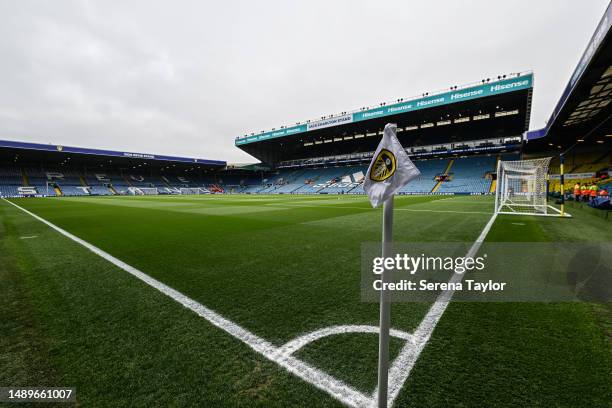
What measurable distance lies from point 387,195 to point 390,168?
0.58 ft

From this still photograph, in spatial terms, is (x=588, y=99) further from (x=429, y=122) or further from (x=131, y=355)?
(x=429, y=122)

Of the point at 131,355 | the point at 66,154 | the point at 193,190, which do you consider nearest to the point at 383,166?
the point at 131,355

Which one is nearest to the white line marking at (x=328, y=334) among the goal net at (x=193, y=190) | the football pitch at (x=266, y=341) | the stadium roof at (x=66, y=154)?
the football pitch at (x=266, y=341)

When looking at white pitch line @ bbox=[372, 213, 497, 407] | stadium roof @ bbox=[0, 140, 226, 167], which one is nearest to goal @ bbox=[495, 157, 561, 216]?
white pitch line @ bbox=[372, 213, 497, 407]

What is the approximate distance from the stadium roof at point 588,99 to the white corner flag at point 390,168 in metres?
13.8

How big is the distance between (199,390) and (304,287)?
6.28ft

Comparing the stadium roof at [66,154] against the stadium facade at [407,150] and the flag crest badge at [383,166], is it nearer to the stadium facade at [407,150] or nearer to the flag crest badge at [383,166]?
the stadium facade at [407,150]

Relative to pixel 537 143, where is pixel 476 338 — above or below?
below

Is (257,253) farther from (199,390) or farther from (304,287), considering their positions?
(199,390)

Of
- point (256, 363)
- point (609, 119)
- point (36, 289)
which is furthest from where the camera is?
point (609, 119)

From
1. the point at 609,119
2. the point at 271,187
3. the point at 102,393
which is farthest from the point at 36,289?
the point at 271,187

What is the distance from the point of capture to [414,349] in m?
2.15

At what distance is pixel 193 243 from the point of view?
247 inches

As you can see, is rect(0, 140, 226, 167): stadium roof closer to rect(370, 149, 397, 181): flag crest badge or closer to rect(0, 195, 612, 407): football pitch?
rect(0, 195, 612, 407): football pitch
